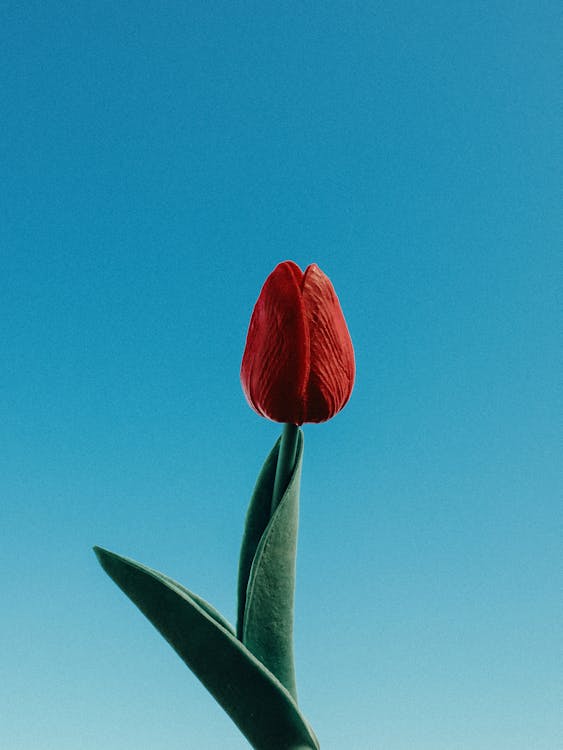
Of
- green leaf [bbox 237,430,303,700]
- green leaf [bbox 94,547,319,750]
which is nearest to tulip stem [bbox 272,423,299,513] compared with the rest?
green leaf [bbox 237,430,303,700]

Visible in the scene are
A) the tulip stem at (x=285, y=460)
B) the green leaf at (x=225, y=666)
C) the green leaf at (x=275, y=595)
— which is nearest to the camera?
the green leaf at (x=225, y=666)

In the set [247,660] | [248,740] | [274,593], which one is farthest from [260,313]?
[248,740]

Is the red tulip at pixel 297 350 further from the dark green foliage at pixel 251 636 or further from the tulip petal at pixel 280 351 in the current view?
the dark green foliage at pixel 251 636

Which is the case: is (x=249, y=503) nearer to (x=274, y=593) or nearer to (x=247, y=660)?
(x=274, y=593)

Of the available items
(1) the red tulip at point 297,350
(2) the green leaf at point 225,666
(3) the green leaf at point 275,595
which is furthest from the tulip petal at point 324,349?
(2) the green leaf at point 225,666

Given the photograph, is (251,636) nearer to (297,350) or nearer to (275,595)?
(275,595)
